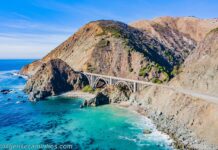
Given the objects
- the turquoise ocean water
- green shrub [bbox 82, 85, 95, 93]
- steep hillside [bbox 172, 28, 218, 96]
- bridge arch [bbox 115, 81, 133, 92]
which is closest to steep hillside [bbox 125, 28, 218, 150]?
steep hillside [bbox 172, 28, 218, 96]

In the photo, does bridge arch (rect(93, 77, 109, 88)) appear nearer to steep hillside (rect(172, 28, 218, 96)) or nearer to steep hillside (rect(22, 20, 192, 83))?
steep hillside (rect(22, 20, 192, 83))

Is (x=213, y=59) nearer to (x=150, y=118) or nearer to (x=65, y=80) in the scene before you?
(x=150, y=118)

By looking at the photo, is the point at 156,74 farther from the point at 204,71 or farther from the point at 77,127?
the point at 77,127

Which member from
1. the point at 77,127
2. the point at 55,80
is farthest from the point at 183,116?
the point at 55,80

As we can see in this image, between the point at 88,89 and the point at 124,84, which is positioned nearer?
the point at 124,84

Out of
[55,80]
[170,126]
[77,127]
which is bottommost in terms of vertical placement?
[77,127]

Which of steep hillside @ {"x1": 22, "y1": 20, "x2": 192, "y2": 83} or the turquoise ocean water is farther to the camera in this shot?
steep hillside @ {"x1": 22, "y1": 20, "x2": 192, "y2": 83}
